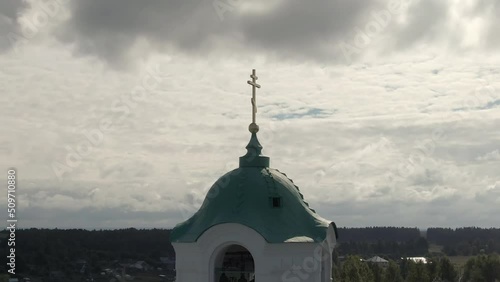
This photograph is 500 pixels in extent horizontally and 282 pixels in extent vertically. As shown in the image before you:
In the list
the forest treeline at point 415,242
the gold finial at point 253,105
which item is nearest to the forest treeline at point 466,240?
the forest treeline at point 415,242

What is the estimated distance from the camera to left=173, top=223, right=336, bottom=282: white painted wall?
13141 mm

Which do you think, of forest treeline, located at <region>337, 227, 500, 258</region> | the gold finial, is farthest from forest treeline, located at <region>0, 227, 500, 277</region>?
the gold finial

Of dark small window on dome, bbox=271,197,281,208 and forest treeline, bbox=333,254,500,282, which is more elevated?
dark small window on dome, bbox=271,197,281,208

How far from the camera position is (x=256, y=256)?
1317 cm

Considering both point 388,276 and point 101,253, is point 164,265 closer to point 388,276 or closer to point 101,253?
point 101,253

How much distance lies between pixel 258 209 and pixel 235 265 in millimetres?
1432

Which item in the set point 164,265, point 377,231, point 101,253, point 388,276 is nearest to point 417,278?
point 388,276

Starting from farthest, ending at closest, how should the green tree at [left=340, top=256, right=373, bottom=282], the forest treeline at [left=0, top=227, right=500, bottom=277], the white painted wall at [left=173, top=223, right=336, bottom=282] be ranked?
the forest treeline at [left=0, top=227, right=500, bottom=277] < the green tree at [left=340, top=256, right=373, bottom=282] < the white painted wall at [left=173, top=223, right=336, bottom=282]

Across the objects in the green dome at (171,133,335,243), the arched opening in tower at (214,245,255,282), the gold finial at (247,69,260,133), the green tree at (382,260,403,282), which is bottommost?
the green tree at (382,260,403,282)

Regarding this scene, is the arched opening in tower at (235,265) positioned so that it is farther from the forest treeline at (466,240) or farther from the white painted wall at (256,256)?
the forest treeline at (466,240)

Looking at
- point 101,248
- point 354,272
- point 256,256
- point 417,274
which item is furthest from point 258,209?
point 101,248

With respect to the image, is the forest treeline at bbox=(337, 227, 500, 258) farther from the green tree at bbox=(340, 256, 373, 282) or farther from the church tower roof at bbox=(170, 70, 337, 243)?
the church tower roof at bbox=(170, 70, 337, 243)

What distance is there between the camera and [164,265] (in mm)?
90750

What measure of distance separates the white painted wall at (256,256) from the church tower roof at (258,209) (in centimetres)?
13
